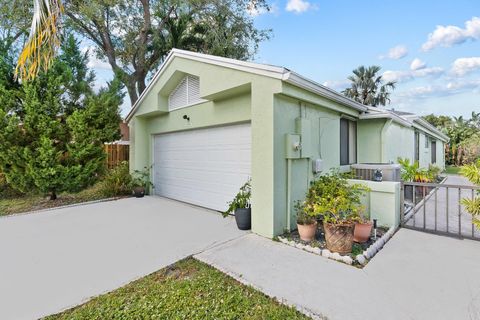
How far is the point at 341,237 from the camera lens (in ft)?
14.6

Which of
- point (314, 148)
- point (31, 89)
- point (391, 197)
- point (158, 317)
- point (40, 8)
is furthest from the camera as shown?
point (31, 89)

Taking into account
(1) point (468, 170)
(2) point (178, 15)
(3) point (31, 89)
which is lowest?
(1) point (468, 170)

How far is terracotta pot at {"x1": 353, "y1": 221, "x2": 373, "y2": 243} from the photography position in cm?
500

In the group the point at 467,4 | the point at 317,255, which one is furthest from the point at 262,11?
the point at 317,255

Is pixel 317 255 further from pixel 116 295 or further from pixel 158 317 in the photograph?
pixel 116 295

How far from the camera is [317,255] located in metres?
4.50

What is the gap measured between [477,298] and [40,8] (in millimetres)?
8969

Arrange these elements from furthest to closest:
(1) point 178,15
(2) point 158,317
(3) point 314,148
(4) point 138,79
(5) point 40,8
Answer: (4) point 138,79 → (1) point 178,15 → (3) point 314,148 → (5) point 40,8 → (2) point 158,317

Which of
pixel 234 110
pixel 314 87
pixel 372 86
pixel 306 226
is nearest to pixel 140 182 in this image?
pixel 234 110

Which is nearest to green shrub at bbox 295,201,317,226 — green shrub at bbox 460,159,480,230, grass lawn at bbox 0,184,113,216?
green shrub at bbox 460,159,480,230

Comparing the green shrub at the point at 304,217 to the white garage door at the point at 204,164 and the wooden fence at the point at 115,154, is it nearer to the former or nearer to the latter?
the white garage door at the point at 204,164

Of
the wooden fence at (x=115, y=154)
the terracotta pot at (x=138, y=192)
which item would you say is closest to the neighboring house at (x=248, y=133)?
the terracotta pot at (x=138, y=192)

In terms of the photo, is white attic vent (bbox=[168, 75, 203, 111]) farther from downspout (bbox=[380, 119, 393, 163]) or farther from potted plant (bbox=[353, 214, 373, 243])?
downspout (bbox=[380, 119, 393, 163])

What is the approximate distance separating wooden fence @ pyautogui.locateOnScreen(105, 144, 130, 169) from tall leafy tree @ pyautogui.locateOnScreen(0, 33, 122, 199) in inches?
134
